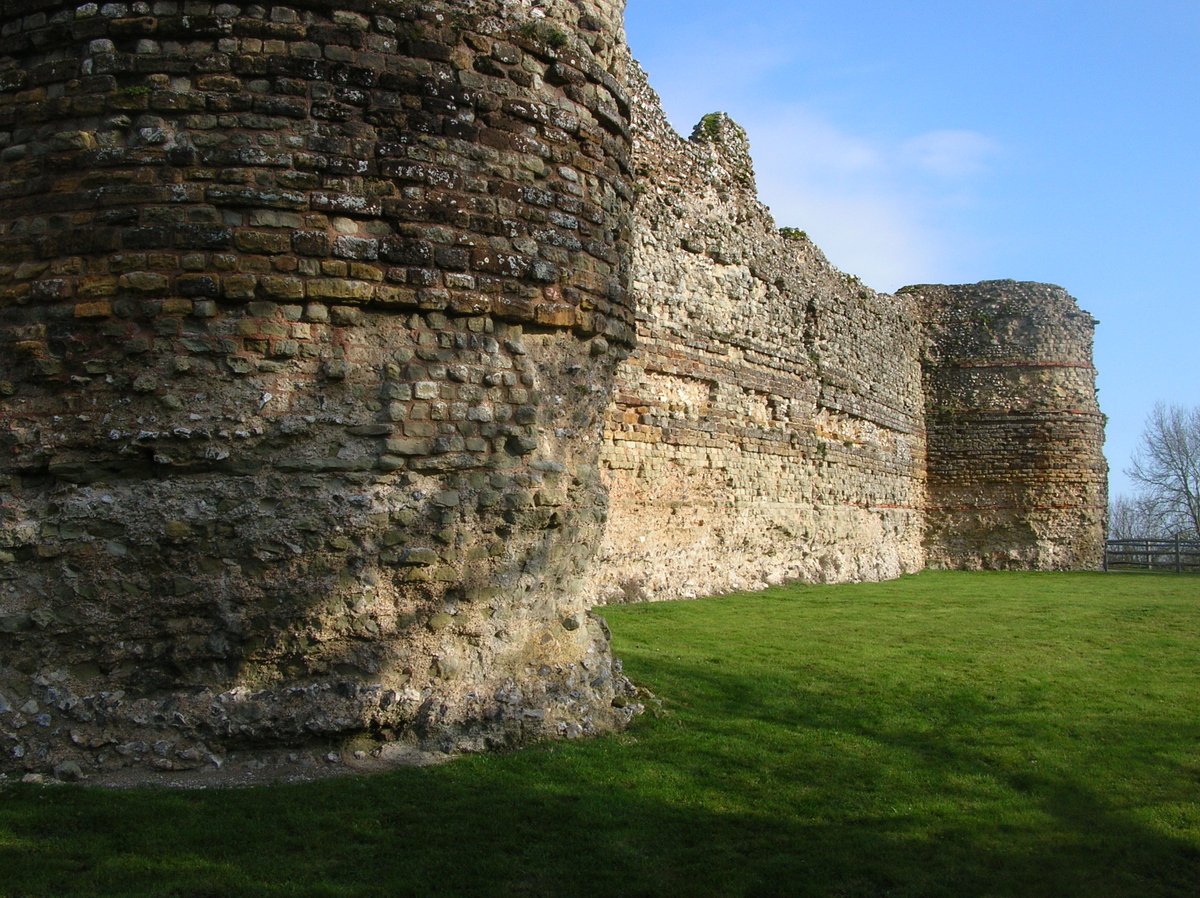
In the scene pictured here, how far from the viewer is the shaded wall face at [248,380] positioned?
16.0ft

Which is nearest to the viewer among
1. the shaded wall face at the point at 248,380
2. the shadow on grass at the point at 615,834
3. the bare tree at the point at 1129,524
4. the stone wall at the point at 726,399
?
the shadow on grass at the point at 615,834

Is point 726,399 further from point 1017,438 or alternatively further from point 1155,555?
point 1155,555

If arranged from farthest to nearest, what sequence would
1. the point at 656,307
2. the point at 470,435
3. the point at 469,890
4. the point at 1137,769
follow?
the point at 656,307 < the point at 1137,769 < the point at 470,435 < the point at 469,890

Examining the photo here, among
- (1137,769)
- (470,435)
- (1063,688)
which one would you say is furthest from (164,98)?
(1063,688)

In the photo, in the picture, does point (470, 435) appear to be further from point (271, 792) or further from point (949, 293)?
point (949, 293)

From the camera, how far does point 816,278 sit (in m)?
19.0

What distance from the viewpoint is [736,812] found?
15.8 ft

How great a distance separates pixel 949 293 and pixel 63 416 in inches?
1014

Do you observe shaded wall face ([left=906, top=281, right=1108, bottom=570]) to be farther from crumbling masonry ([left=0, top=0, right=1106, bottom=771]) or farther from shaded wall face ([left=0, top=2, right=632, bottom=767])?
shaded wall face ([left=0, top=2, right=632, bottom=767])

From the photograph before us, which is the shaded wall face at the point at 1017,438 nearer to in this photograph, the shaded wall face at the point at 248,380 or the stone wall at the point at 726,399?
the stone wall at the point at 726,399

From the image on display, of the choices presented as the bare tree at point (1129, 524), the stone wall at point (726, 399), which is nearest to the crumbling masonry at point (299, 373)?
the stone wall at point (726, 399)

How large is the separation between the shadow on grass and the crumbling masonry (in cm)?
46

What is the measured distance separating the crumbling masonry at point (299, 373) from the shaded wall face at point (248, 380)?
1 cm

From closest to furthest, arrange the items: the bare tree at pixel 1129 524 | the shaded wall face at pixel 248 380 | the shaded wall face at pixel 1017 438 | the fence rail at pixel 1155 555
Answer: the shaded wall face at pixel 248 380
the shaded wall face at pixel 1017 438
the fence rail at pixel 1155 555
the bare tree at pixel 1129 524
